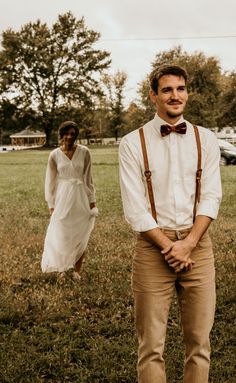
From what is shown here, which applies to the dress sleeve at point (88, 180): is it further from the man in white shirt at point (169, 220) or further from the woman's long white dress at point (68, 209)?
the man in white shirt at point (169, 220)

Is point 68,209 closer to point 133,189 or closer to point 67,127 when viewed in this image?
point 67,127

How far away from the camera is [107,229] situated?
35.7ft

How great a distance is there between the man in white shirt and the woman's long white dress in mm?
4126

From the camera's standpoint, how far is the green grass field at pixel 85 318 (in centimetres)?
454

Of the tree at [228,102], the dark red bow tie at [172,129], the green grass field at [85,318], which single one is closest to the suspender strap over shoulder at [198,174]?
the dark red bow tie at [172,129]

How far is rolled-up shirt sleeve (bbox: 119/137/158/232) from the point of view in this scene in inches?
129

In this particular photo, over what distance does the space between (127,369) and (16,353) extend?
1093 millimetres

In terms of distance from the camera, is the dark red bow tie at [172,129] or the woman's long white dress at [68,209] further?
the woman's long white dress at [68,209]

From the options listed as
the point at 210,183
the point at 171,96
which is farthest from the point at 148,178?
the point at 171,96

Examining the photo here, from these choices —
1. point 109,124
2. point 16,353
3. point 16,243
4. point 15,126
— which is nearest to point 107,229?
point 16,243

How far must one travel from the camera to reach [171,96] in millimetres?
3354

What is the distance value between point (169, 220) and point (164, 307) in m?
0.57

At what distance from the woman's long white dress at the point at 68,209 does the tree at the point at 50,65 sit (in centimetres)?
6450

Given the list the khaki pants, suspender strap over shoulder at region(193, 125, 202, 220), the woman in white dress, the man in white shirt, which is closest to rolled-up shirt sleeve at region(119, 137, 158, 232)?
the man in white shirt
